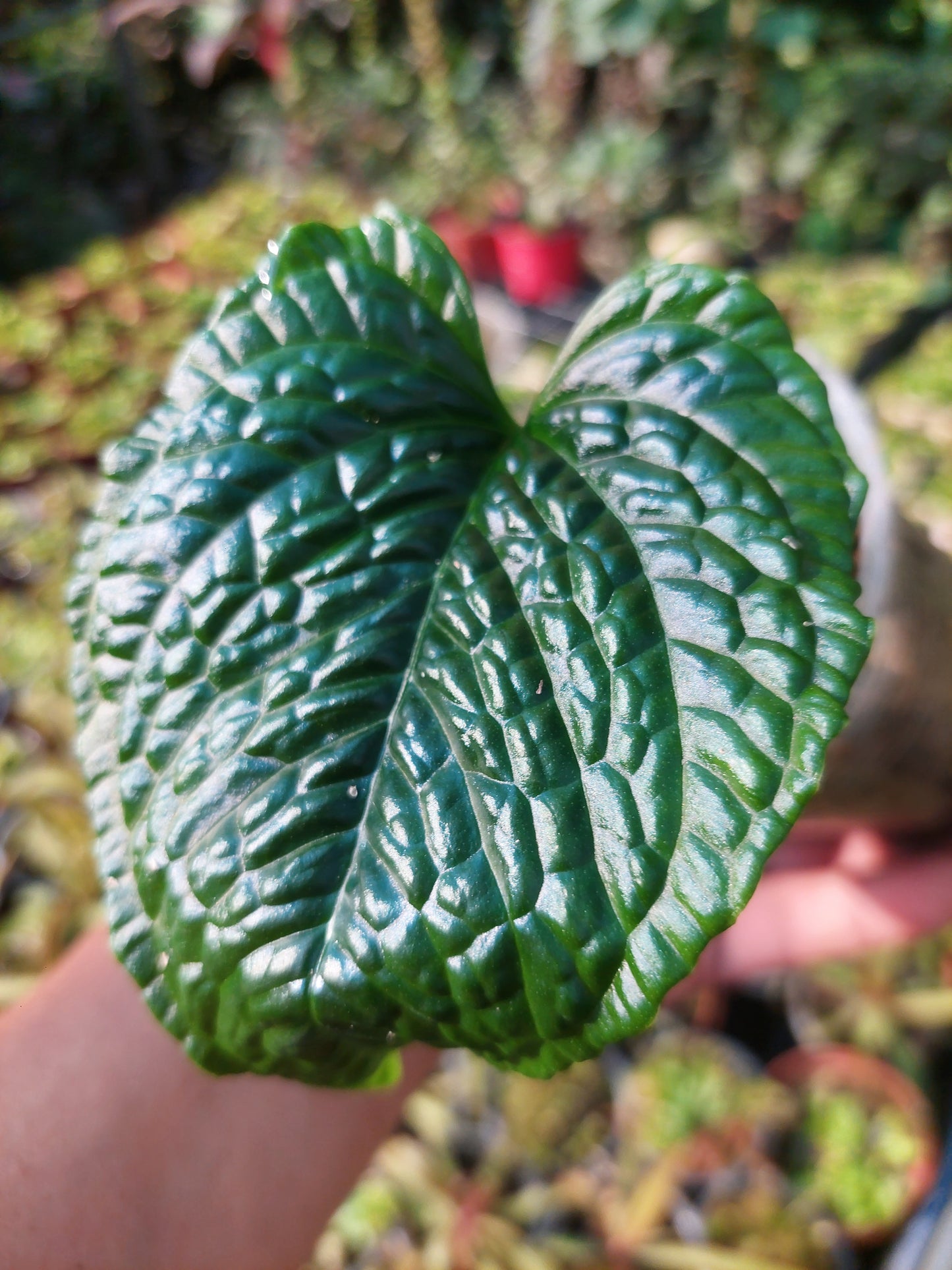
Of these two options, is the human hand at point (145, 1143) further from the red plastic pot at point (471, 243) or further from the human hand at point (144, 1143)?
the red plastic pot at point (471, 243)

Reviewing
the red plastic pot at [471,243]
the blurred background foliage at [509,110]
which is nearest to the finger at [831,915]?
the blurred background foliage at [509,110]

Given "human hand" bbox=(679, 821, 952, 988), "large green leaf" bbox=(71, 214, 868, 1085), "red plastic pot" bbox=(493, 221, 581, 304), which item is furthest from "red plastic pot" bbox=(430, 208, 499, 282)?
"large green leaf" bbox=(71, 214, 868, 1085)

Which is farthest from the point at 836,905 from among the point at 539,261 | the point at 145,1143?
the point at 539,261

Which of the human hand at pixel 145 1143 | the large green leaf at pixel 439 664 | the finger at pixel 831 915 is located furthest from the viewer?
the finger at pixel 831 915

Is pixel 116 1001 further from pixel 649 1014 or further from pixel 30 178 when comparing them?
pixel 30 178

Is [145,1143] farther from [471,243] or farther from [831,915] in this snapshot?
[471,243]

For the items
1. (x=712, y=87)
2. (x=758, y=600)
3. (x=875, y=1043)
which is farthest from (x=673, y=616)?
(x=712, y=87)

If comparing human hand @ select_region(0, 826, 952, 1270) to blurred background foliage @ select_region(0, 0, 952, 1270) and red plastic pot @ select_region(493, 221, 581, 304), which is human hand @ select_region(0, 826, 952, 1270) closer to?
blurred background foliage @ select_region(0, 0, 952, 1270)
